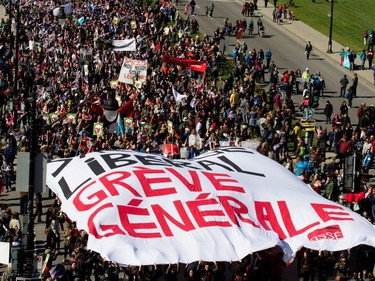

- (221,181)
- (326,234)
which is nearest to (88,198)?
(221,181)

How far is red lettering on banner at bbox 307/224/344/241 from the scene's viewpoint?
103 feet

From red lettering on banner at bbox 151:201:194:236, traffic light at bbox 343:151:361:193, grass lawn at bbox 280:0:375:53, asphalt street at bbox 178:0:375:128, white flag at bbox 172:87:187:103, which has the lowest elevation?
asphalt street at bbox 178:0:375:128

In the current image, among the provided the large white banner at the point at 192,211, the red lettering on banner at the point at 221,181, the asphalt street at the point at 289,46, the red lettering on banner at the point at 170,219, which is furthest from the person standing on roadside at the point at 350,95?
the red lettering on banner at the point at 170,219

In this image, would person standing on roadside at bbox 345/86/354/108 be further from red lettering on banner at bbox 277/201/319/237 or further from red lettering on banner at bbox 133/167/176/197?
red lettering on banner at bbox 133/167/176/197

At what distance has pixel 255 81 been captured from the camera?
2447 inches

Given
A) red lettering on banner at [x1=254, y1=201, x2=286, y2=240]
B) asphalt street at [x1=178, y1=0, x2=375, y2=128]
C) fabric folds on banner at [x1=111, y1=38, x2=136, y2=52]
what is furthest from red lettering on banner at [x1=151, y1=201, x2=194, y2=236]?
fabric folds on banner at [x1=111, y1=38, x2=136, y2=52]

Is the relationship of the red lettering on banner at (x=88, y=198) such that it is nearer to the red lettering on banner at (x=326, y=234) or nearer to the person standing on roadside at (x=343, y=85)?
the red lettering on banner at (x=326, y=234)

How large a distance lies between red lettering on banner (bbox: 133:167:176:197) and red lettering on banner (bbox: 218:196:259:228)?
4.82 ft

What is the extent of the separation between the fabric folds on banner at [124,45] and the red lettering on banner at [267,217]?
2937cm

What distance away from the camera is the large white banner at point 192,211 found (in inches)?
1196

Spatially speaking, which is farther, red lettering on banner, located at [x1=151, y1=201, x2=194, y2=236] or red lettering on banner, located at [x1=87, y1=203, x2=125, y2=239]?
red lettering on banner, located at [x1=151, y1=201, x2=194, y2=236]

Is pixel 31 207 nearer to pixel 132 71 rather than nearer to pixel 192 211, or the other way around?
pixel 192 211

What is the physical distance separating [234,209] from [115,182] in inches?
137

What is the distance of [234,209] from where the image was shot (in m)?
31.8
